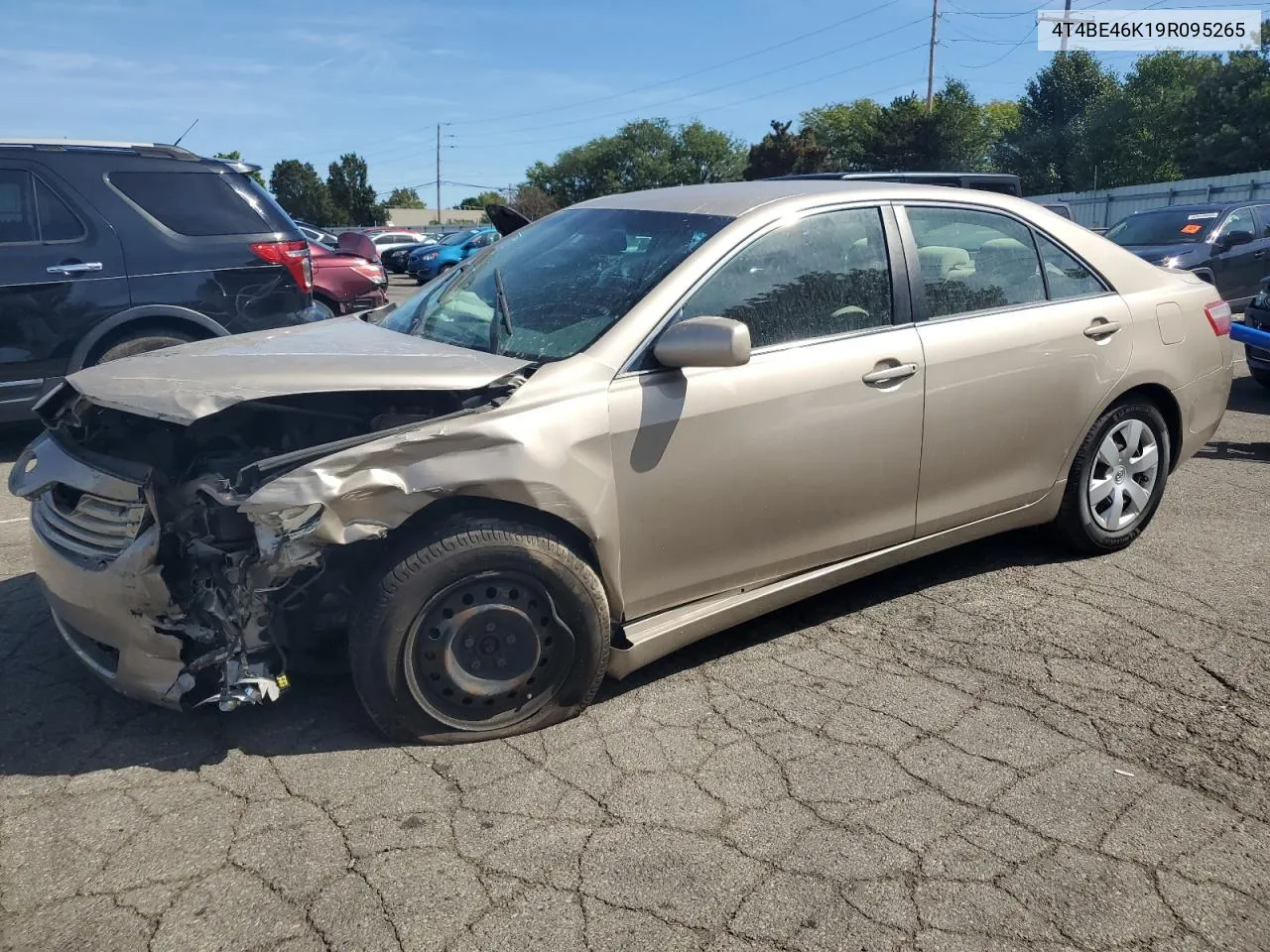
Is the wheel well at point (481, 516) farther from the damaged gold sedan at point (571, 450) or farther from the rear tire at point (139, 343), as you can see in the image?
the rear tire at point (139, 343)

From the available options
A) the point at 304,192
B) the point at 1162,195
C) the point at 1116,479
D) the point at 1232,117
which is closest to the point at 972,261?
the point at 1116,479

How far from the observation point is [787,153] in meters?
59.2

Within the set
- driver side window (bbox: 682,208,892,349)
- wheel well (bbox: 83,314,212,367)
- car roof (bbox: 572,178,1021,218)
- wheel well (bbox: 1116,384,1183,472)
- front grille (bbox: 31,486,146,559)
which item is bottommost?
front grille (bbox: 31,486,146,559)

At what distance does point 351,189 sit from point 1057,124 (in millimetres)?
50427

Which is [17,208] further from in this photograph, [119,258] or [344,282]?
[344,282]

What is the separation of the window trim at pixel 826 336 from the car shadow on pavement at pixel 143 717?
113 cm

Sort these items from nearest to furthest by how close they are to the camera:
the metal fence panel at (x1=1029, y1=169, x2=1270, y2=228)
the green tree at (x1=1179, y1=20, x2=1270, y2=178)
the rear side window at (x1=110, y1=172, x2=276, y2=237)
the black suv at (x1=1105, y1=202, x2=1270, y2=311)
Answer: the rear side window at (x1=110, y1=172, x2=276, y2=237)
the black suv at (x1=1105, y1=202, x2=1270, y2=311)
the metal fence panel at (x1=1029, y1=169, x2=1270, y2=228)
the green tree at (x1=1179, y1=20, x2=1270, y2=178)

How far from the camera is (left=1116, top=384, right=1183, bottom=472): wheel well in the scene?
4617 mm

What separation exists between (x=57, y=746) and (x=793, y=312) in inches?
110

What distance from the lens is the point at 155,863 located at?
259cm

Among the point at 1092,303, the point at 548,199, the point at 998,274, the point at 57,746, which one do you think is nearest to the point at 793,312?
the point at 998,274

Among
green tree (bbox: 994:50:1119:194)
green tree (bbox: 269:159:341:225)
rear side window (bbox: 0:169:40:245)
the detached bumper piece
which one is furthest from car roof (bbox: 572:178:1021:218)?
green tree (bbox: 269:159:341:225)

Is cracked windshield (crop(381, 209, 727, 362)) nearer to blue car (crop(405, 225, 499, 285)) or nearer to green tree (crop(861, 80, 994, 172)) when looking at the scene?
blue car (crop(405, 225, 499, 285))

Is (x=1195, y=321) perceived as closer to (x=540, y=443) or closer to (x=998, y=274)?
(x=998, y=274)
